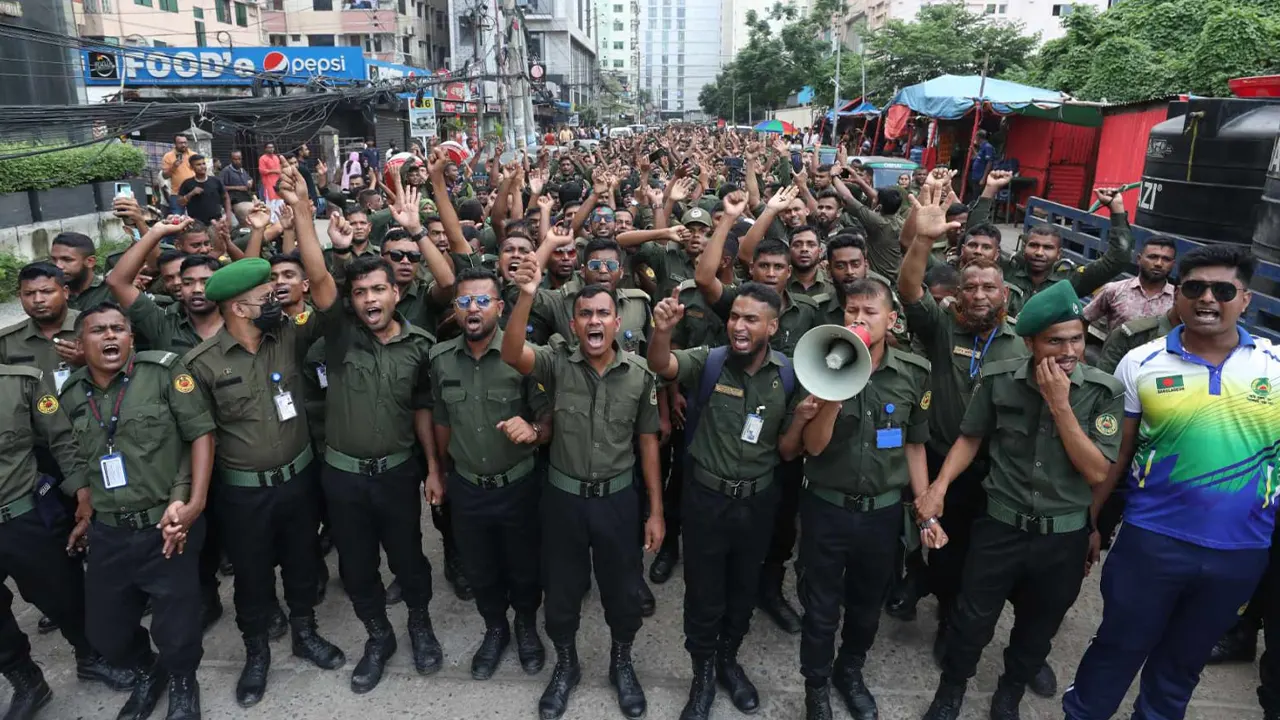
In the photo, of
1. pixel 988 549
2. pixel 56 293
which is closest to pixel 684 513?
pixel 988 549

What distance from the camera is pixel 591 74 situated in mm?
98625

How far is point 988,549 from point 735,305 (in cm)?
157

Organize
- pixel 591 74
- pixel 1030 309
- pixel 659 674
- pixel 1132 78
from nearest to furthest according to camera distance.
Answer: pixel 1030 309, pixel 659 674, pixel 1132 78, pixel 591 74

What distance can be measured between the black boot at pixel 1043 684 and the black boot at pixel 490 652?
9.02ft

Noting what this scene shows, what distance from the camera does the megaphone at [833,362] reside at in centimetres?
306

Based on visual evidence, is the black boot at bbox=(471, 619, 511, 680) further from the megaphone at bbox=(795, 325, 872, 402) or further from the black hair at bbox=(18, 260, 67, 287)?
the black hair at bbox=(18, 260, 67, 287)

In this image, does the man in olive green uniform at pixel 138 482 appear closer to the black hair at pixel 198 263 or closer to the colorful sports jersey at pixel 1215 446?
the black hair at pixel 198 263

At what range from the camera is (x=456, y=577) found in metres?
5.03

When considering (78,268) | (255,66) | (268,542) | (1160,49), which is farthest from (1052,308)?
(255,66)

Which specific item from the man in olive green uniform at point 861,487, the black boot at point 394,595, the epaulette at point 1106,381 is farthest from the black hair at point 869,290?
the black boot at point 394,595

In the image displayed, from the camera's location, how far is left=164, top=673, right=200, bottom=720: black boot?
383cm

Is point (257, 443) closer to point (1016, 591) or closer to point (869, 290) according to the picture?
point (869, 290)

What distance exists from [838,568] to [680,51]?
167 m

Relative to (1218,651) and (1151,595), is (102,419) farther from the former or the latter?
(1218,651)
